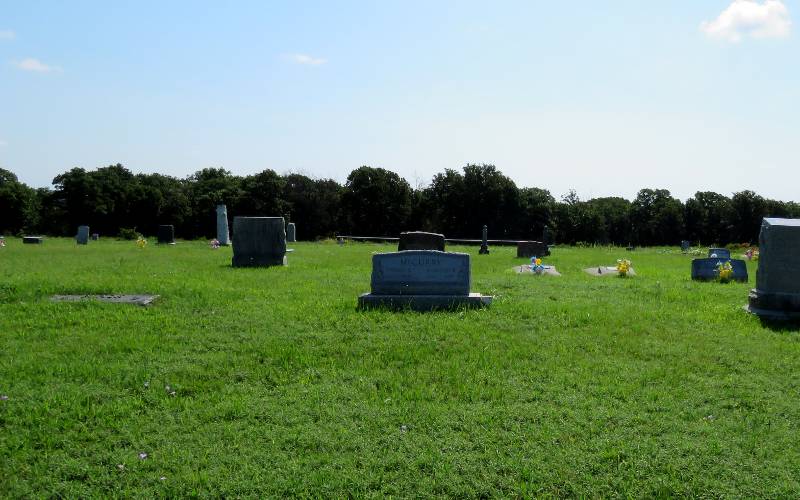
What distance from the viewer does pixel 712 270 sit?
13602 millimetres

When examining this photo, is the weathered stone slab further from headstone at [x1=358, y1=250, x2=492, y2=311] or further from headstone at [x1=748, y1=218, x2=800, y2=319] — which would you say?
headstone at [x1=748, y1=218, x2=800, y2=319]

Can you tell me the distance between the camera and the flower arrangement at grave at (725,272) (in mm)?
12984

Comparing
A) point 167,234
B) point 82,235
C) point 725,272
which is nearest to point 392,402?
point 725,272

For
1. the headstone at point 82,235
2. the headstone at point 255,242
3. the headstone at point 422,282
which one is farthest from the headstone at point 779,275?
the headstone at point 82,235

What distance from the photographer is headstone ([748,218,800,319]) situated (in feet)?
26.3

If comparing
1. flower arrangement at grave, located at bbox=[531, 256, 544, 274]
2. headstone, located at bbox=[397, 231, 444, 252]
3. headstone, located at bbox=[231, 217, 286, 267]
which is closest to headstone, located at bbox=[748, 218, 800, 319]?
flower arrangement at grave, located at bbox=[531, 256, 544, 274]

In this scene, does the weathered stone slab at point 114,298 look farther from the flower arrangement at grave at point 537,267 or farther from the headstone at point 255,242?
the flower arrangement at grave at point 537,267

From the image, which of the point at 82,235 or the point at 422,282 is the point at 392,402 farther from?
the point at 82,235

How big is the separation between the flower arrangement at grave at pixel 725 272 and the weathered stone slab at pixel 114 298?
1126 centimetres

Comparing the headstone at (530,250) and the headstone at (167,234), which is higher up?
the headstone at (167,234)

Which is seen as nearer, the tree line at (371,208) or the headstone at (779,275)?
the headstone at (779,275)

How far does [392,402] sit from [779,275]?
6.19m

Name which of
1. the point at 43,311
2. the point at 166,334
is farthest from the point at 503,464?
the point at 43,311

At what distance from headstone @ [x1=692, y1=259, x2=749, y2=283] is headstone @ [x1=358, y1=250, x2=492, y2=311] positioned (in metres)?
7.52
